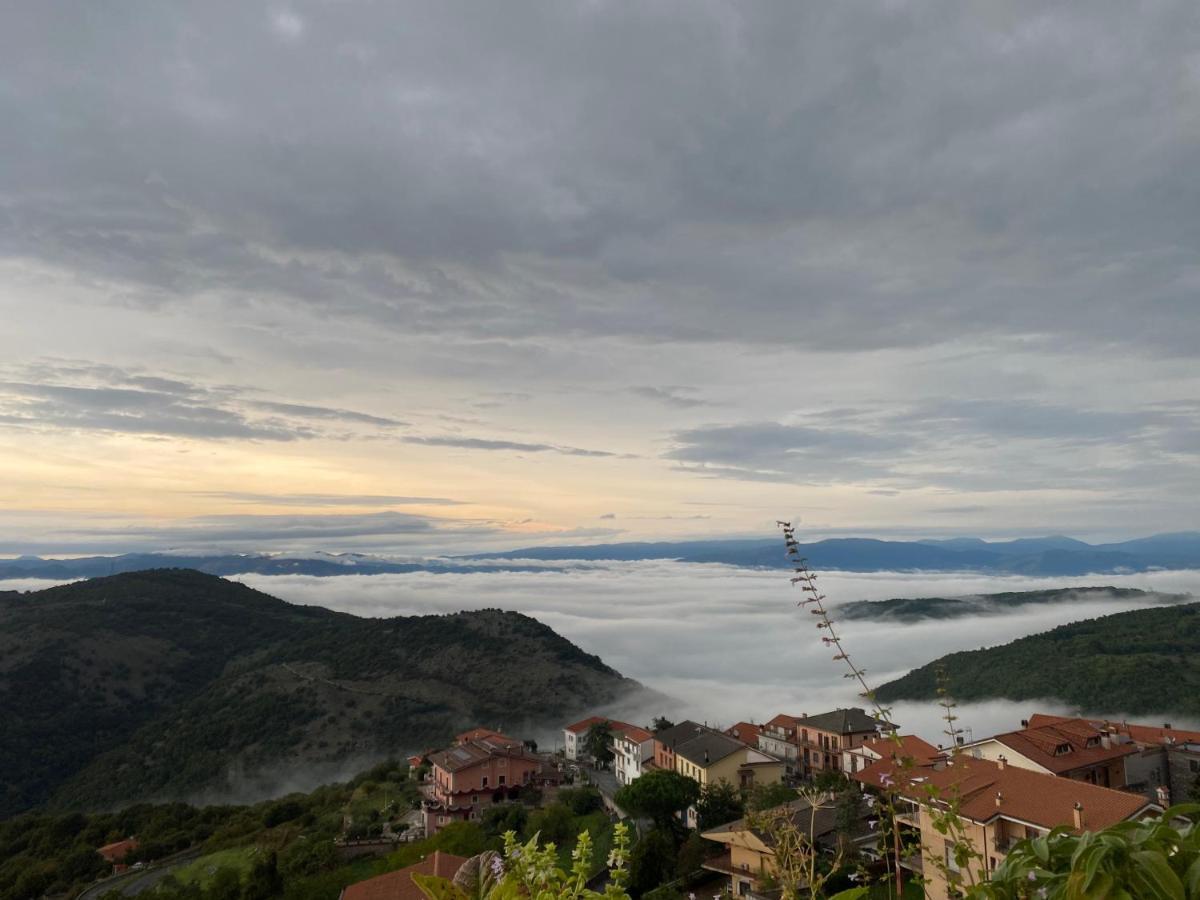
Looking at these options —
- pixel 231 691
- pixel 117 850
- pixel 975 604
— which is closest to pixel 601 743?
pixel 117 850

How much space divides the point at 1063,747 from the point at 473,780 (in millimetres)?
32798

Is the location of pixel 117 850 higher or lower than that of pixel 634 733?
lower

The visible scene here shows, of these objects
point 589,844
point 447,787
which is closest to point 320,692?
point 447,787

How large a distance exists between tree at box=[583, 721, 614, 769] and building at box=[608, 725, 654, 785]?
0.40m

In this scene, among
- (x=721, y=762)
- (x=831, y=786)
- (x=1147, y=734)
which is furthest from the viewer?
(x=721, y=762)

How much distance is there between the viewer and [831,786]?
35.2m

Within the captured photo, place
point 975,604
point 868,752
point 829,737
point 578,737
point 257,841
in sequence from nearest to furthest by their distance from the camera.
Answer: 1. point 257,841
2. point 868,752
3. point 829,737
4. point 578,737
5. point 975,604

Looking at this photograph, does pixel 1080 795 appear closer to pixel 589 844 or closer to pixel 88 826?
pixel 589 844

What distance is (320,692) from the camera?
89.4 metres

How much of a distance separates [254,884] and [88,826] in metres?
31.6

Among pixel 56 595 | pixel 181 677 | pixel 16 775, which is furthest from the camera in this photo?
pixel 56 595

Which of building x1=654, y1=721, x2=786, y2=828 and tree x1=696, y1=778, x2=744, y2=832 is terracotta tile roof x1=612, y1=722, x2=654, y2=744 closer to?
building x1=654, y1=721, x2=786, y2=828

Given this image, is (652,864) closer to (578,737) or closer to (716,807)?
(716,807)

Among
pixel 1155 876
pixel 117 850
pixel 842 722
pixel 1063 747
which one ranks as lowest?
pixel 117 850
